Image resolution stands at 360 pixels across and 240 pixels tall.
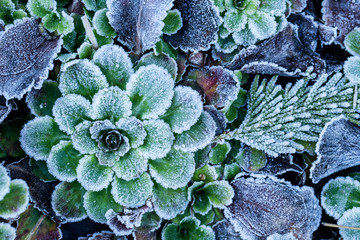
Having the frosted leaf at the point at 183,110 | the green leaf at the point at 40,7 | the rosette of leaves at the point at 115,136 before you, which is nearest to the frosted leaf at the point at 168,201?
the rosette of leaves at the point at 115,136

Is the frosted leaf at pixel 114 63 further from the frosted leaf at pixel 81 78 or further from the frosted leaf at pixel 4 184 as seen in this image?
the frosted leaf at pixel 4 184

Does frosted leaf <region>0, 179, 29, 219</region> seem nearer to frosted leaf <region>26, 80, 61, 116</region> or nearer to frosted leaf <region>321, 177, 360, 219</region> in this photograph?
frosted leaf <region>26, 80, 61, 116</region>

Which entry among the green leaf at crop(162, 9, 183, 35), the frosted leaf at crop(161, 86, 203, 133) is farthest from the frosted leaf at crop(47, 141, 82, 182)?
the green leaf at crop(162, 9, 183, 35)

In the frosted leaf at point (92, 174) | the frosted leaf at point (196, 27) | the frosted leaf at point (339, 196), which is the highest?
the frosted leaf at point (196, 27)

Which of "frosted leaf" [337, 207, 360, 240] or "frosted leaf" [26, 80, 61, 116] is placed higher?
"frosted leaf" [26, 80, 61, 116]

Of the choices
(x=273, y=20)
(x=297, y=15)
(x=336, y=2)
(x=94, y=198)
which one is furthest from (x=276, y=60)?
(x=94, y=198)
